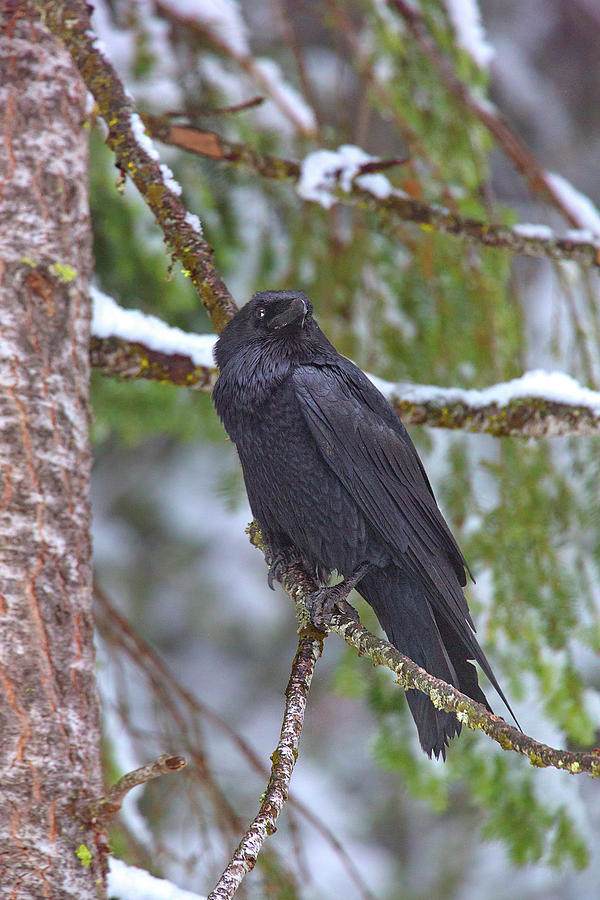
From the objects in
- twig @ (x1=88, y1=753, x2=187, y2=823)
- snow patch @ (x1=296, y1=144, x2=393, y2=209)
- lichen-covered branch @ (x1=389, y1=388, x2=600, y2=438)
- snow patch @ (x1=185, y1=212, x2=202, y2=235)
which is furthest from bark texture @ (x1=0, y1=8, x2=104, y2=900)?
lichen-covered branch @ (x1=389, y1=388, x2=600, y2=438)

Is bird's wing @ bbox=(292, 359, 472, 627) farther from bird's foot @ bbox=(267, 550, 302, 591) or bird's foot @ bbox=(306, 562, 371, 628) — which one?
bird's foot @ bbox=(267, 550, 302, 591)

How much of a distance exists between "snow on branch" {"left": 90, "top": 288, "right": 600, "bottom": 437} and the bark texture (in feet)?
0.50

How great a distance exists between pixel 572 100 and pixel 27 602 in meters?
6.46

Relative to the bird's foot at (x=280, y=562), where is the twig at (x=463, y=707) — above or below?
A: below

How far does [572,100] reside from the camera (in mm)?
7070

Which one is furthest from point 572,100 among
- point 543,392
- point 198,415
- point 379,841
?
point 379,841

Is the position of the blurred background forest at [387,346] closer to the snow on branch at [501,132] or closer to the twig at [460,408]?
the snow on branch at [501,132]

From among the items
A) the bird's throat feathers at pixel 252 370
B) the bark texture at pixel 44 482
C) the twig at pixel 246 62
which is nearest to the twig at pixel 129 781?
the bark texture at pixel 44 482

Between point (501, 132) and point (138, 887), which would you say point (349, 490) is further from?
point (501, 132)

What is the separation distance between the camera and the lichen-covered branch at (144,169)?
214 cm

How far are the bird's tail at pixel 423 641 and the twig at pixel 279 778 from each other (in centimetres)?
61

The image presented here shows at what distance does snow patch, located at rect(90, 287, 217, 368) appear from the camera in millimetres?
2591

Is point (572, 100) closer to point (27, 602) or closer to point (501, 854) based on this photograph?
point (501, 854)

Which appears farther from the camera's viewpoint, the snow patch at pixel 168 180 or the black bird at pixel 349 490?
the black bird at pixel 349 490
